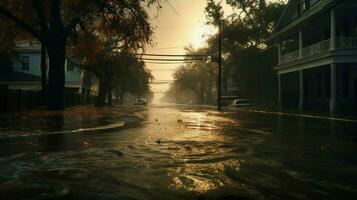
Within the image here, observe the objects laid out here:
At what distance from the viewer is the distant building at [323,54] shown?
32719 millimetres

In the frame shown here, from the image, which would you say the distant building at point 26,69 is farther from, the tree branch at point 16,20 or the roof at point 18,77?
the tree branch at point 16,20

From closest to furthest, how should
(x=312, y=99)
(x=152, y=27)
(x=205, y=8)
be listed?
(x=152, y=27)
(x=312, y=99)
(x=205, y=8)

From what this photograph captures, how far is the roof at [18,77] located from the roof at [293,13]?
28.9 meters

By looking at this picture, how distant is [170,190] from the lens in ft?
17.1

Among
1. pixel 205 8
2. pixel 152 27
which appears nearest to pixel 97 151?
pixel 152 27

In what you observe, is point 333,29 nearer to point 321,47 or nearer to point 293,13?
point 321,47

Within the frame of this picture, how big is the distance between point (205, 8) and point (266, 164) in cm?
6972

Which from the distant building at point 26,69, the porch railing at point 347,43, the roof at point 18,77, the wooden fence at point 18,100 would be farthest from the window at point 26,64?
the porch railing at point 347,43

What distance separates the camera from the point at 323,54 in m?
34.5

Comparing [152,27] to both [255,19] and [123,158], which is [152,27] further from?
[255,19]

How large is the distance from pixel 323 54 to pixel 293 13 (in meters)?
13.0

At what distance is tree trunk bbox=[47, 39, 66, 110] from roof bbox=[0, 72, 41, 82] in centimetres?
2947

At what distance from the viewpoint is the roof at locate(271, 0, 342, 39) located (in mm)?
33422

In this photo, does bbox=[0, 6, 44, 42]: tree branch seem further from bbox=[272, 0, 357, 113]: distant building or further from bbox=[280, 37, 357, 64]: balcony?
bbox=[280, 37, 357, 64]: balcony
